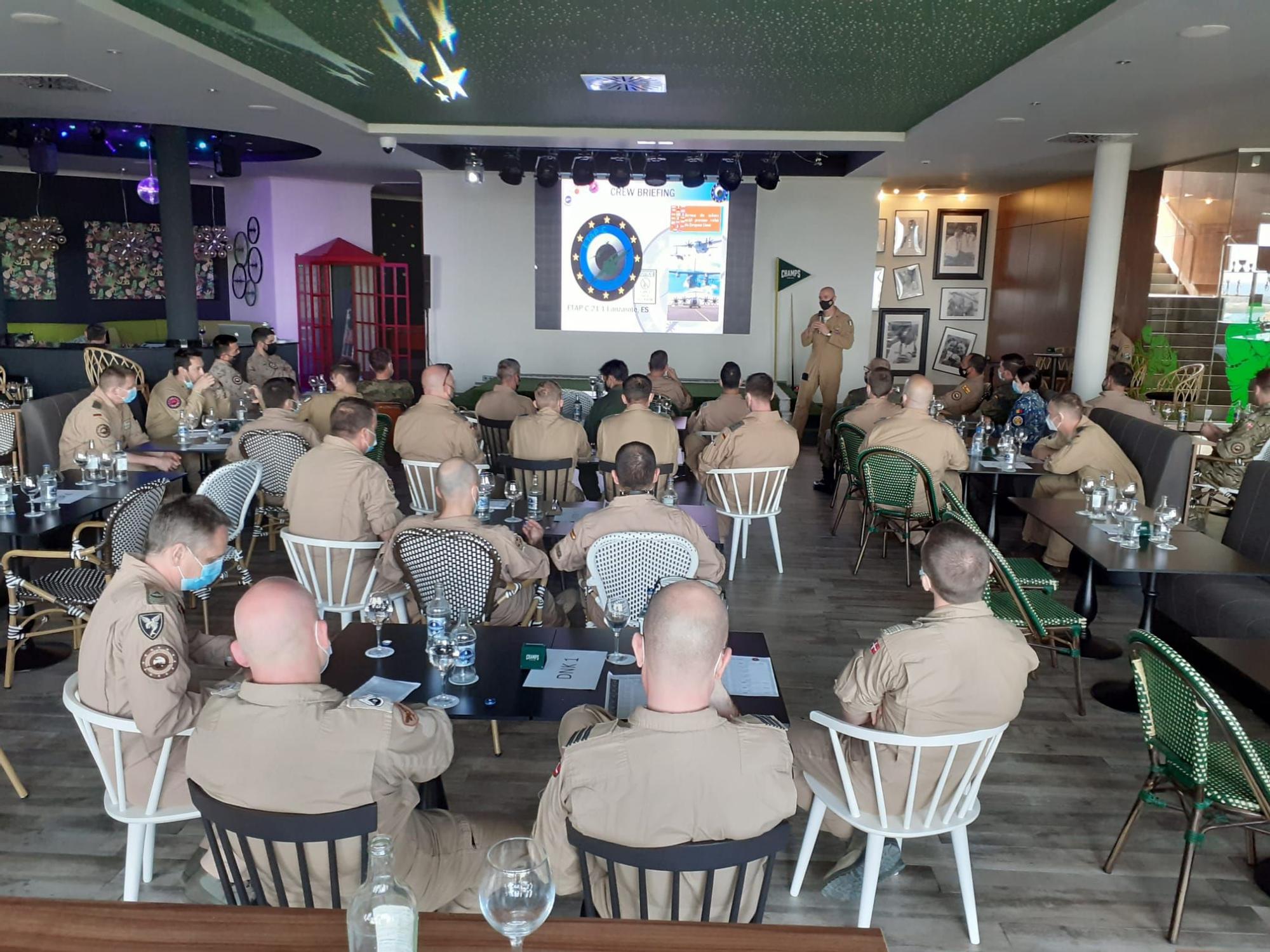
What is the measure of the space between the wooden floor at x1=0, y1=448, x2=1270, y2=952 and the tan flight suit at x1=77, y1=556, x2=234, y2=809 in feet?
1.97

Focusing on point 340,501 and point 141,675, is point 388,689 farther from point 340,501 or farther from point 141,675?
point 340,501

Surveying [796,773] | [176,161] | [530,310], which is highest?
[176,161]

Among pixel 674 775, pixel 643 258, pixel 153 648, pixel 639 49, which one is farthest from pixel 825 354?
pixel 674 775

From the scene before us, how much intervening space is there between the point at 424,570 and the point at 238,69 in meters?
4.92

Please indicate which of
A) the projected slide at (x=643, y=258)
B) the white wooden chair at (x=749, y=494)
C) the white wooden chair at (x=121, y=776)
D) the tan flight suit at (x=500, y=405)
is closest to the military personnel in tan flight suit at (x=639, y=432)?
the white wooden chair at (x=749, y=494)

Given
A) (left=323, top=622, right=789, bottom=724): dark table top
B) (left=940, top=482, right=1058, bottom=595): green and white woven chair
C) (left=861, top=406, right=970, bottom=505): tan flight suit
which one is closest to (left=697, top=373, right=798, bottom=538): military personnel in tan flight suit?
(left=861, top=406, right=970, bottom=505): tan flight suit

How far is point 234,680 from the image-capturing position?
287 cm

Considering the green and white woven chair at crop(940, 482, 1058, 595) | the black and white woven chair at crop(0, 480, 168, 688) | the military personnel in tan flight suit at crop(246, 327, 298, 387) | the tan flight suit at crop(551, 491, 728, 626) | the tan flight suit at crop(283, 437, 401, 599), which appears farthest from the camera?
the military personnel in tan flight suit at crop(246, 327, 298, 387)

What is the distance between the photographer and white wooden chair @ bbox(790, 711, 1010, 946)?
2658 millimetres

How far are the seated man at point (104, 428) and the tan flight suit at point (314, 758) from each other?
4.33 meters

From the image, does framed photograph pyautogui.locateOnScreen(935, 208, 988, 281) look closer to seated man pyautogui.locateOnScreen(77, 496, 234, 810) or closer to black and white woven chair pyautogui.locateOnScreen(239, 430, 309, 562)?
black and white woven chair pyautogui.locateOnScreen(239, 430, 309, 562)

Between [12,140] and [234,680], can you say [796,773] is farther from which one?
[12,140]

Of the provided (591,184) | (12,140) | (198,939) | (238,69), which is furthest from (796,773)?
(12,140)

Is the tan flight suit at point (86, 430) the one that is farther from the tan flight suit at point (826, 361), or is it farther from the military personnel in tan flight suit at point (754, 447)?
the tan flight suit at point (826, 361)
